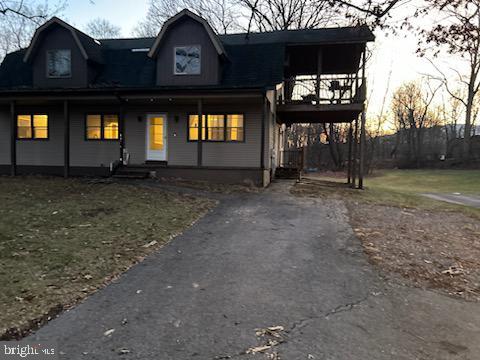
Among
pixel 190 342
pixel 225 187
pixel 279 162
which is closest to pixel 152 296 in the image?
pixel 190 342

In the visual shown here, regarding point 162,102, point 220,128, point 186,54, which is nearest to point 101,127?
point 162,102

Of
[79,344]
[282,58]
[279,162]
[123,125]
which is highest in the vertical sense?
[282,58]

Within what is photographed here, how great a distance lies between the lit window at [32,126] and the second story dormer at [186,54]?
18.6 ft

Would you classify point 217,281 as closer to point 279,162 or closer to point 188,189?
point 188,189

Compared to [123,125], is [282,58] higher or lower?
higher

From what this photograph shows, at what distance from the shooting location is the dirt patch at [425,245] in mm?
4723

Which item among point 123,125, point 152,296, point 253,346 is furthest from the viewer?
point 123,125

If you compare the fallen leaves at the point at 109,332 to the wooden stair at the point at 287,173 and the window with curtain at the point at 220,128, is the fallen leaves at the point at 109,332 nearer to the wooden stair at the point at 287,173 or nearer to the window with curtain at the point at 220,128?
the window with curtain at the point at 220,128

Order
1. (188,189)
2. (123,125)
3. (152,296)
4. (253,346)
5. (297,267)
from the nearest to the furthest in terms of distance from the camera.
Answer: (253,346), (152,296), (297,267), (188,189), (123,125)

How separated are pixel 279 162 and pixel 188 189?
818cm

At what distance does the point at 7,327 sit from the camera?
10.0 ft

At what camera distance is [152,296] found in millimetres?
3840

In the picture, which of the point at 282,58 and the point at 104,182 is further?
the point at 282,58

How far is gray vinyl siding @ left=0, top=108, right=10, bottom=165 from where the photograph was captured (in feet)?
50.9
